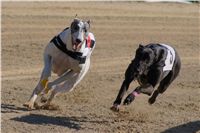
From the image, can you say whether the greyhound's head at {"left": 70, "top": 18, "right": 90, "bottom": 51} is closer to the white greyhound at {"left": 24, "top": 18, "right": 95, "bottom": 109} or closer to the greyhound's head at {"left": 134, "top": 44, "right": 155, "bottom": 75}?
the white greyhound at {"left": 24, "top": 18, "right": 95, "bottom": 109}

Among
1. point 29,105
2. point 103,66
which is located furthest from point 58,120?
point 103,66

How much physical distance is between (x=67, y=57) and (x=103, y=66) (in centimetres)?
447

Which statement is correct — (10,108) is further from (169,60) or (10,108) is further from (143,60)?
(169,60)

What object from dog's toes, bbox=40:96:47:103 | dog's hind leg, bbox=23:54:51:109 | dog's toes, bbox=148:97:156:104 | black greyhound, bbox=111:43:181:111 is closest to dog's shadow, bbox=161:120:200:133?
black greyhound, bbox=111:43:181:111

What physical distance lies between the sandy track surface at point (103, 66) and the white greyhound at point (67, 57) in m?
0.34

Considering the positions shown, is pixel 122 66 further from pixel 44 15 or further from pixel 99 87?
pixel 44 15

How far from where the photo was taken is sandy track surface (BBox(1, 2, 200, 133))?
29.0 ft

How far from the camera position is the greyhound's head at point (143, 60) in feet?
27.6

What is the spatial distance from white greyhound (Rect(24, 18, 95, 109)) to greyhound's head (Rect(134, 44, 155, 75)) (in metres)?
0.76

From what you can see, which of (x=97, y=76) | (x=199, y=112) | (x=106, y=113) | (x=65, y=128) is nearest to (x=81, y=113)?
(x=106, y=113)

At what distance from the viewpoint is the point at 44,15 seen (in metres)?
18.3

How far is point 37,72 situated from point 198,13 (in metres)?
10.7

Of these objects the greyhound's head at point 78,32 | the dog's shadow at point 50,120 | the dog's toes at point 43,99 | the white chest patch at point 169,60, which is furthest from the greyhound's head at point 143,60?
the dog's toes at point 43,99

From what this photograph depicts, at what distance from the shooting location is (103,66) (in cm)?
1334
